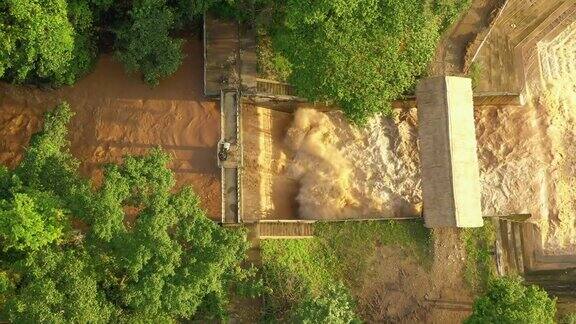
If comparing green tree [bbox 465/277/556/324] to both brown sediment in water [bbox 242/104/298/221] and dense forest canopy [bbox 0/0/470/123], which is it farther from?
brown sediment in water [bbox 242/104/298/221]

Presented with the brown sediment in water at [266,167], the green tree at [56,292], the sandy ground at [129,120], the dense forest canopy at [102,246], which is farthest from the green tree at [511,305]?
the green tree at [56,292]

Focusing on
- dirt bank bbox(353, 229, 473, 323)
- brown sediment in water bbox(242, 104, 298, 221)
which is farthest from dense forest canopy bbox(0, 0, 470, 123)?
dirt bank bbox(353, 229, 473, 323)

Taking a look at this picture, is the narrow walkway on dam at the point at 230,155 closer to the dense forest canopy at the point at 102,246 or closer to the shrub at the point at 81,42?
the dense forest canopy at the point at 102,246

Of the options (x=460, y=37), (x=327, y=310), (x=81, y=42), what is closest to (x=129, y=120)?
(x=81, y=42)

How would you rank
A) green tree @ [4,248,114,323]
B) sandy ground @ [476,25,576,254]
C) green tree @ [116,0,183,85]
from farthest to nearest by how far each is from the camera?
1. sandy ground @ [476,25,576,254]
2. green tree @ [116,0,183,85]
3. green tree @ [4,248,114,323]

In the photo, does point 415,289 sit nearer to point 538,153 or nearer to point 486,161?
point 486,161

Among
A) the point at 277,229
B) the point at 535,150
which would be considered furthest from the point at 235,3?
the point at 535,150
